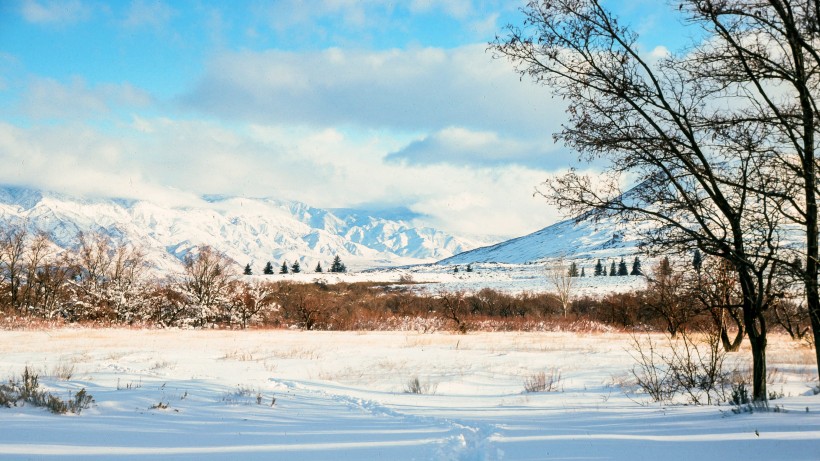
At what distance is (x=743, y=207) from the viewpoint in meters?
7.55

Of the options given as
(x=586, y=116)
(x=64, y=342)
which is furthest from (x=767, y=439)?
(x=64, y=342)

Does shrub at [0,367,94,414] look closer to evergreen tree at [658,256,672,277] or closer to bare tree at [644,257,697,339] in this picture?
bare tree at [644,257,697,339]

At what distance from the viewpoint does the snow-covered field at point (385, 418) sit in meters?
4.83

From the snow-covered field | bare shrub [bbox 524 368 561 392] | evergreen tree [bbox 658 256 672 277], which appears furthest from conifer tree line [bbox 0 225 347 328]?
evergreen tree [bbox 658 256 672 277]

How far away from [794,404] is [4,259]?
182ft

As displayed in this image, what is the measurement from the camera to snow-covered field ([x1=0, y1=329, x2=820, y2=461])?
4828 millimetres

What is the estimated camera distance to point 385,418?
7355 mm

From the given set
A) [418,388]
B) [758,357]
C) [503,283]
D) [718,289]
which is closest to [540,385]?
[418,388]

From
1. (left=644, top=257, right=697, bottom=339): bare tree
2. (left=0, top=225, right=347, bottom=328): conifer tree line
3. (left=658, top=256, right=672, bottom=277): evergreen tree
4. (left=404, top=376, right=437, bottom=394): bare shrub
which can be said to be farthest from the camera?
(left=0, top=225, right=347, bottom=328): conifer tree line

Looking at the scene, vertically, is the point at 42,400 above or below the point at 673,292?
below

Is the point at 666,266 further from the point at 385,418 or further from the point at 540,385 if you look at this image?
the point at 385,418

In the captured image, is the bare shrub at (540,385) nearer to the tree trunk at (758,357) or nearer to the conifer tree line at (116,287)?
the tree trunk at (758,357)

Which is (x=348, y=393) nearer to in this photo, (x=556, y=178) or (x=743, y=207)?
(x=556, y=178)

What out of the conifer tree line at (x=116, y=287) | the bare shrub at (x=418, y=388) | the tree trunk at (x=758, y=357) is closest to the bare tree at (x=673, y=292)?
the tree trunk at (x=758, y=357)
